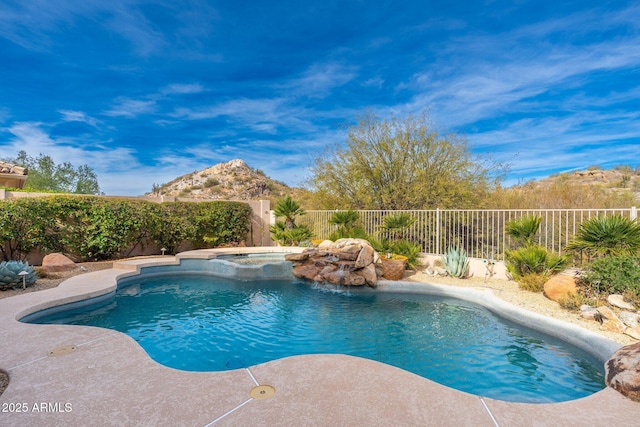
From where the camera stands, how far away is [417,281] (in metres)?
8.03

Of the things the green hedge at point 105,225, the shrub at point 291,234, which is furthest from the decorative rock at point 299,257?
the green hedge at point 105,225

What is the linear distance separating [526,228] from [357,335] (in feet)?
17.6

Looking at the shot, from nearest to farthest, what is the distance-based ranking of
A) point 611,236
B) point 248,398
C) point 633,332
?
point 248,398, point 633,332, point 611,236

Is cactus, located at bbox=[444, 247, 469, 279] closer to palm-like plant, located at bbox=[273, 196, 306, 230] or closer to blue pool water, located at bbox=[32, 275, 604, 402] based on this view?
blue pool water, located at bbox=[32, 275, 604, 402]

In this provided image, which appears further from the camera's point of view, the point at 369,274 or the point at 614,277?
the point at 369,274

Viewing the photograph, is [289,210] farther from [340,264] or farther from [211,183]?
[211,183]

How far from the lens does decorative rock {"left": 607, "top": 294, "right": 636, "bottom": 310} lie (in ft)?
16.0

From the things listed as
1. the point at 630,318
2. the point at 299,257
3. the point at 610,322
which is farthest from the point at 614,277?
the point at 299,257

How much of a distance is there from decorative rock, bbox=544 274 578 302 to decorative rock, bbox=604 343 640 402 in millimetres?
3006

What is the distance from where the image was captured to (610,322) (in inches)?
178

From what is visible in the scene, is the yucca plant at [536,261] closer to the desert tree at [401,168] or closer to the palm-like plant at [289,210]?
the desert tree at [401,168]

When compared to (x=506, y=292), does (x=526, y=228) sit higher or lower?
higher


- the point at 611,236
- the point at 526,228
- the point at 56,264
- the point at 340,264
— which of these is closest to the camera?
the point at 611,236

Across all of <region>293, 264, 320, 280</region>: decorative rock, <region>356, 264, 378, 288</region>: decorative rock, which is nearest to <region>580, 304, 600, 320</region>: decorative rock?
<region>356, 264, 378, 288</region>: decorative rock
